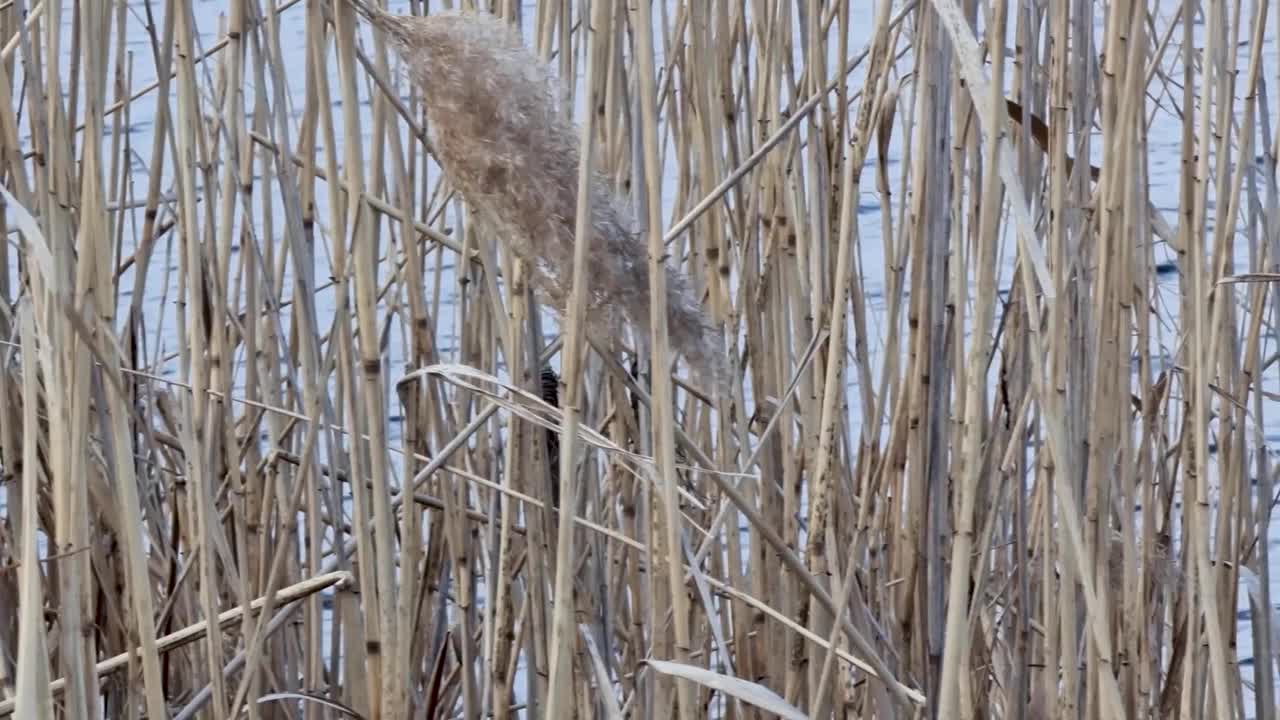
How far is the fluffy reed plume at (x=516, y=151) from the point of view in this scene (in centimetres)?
84

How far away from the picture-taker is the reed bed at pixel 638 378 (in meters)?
0.86

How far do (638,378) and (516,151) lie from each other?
44 centimetres

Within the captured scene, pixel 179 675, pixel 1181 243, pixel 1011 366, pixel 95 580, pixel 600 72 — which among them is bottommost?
pixel 179 675

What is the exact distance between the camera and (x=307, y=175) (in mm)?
1104

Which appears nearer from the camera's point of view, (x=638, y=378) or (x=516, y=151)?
(x=516, y=151)

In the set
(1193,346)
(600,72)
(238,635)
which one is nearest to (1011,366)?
(1193,346)

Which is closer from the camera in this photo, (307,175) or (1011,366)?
(307,175)

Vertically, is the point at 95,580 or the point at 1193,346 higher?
the point at 1193,346

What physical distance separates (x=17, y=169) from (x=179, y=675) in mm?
678

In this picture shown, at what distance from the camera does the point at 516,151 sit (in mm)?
847

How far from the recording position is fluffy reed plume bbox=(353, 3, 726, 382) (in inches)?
33.2

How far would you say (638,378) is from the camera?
126 centimetres

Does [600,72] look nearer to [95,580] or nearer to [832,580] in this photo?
[832,580]

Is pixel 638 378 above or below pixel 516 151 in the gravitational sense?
below
